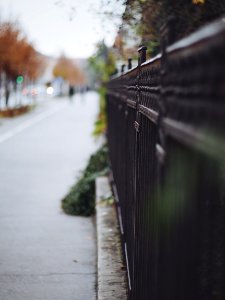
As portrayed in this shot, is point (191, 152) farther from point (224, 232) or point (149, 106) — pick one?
point (149, 106)

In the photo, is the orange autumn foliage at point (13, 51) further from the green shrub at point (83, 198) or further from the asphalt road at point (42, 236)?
the green shrub at point (83, 198)

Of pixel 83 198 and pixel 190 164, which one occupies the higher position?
pixel 190 164

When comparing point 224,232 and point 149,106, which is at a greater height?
point 149,106

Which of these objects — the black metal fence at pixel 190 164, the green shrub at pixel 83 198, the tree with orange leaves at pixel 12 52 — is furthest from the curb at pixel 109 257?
the tree with orange leaves at pixel 12 52

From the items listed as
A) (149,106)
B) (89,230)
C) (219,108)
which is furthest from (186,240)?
(89,230)

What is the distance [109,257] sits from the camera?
5.45m

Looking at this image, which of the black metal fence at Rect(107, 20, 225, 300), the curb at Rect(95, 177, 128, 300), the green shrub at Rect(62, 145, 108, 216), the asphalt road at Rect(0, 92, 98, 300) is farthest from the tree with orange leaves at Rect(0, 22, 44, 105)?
the black metal fence at Rect(107, 20, 225, 300)

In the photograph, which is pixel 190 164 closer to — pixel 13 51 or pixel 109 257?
pixel 109 257

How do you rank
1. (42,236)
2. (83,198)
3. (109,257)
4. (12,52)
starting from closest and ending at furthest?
(109,257), (42,236), (83,198), (12,52)

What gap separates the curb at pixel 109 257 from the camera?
4.55 meters

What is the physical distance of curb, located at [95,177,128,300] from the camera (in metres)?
4.55

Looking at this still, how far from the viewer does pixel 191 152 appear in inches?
64.5

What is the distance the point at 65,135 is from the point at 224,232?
19628 millimetres

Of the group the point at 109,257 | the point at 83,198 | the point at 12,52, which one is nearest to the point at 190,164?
the point at 109,257
